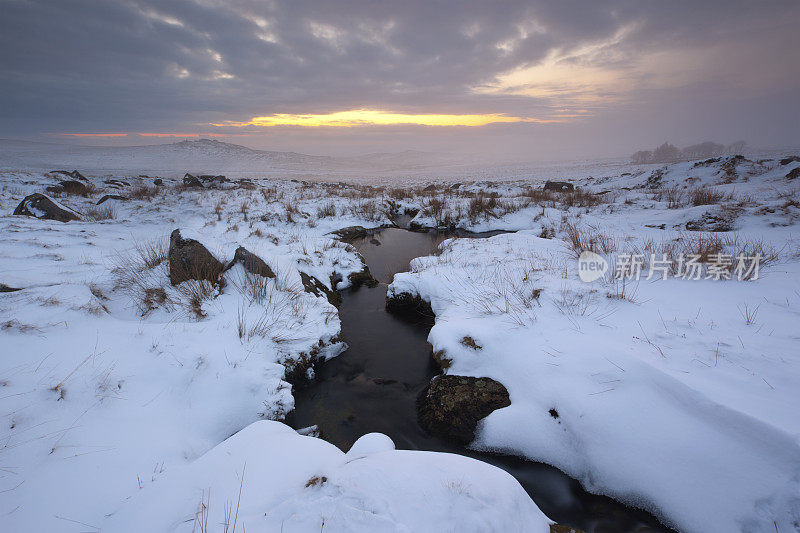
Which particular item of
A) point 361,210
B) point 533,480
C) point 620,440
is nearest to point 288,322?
point 533,480

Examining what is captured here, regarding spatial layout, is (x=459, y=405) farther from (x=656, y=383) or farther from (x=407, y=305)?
(x=407, y=305)

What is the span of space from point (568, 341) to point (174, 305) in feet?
17.9

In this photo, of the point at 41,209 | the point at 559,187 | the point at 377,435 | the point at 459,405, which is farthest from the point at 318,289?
the point at 559,187

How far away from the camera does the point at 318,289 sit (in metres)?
6.25

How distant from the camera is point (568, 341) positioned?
11.3 ft

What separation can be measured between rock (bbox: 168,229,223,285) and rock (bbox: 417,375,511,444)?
13.3 feet

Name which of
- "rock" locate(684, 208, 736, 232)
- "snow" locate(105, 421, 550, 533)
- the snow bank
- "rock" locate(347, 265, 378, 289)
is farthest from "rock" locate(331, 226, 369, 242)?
"rock" locate(684, 208, 736, 232)

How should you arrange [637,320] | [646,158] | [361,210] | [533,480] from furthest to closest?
1. [646,158]
2. [361,210]
3. [637,320]
4. [533,480]

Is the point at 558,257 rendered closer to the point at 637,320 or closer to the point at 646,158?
the point at 637,320

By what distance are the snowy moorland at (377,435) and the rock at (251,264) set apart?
56 millimetres

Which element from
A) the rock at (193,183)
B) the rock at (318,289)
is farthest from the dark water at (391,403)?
the rock at (193,183)

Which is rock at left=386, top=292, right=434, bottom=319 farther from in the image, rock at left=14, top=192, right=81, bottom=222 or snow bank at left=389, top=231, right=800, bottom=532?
rock at left=14, top=192, right=81, bottom=222

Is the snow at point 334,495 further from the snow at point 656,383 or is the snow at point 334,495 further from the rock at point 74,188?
the rock at point 74,188

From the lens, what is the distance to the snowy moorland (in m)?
1.81
